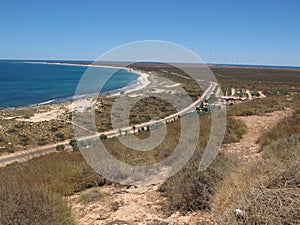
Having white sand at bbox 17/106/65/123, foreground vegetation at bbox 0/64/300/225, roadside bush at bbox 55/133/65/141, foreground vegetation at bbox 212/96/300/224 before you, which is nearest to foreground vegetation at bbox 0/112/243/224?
foreground vegetation at bbox 0/64/300/225

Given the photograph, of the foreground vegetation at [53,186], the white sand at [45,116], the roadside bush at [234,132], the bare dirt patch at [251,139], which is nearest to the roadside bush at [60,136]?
the white sand at [45,116]

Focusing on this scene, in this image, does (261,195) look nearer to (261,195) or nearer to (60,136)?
(261,195)

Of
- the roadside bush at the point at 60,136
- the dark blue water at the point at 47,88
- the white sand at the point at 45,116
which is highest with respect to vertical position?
the dark blue water at the point at 47,88

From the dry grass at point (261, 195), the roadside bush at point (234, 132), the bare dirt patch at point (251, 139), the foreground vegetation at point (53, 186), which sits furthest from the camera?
the roadside bush at point (234, 132)

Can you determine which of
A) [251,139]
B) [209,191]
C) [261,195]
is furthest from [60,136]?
[261,195]

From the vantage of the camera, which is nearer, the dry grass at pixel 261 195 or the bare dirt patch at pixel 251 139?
the dry grass at pixel 261 195

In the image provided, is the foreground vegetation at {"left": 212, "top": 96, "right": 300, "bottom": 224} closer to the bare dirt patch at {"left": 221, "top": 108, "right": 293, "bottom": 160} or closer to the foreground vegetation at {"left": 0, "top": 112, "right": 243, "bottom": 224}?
the foreground vegetation at {"left": 0, "top": 112, "right": 243, "bottom": 224}

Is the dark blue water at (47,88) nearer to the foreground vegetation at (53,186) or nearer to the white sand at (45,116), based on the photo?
the foreground vegetation at (53,186)

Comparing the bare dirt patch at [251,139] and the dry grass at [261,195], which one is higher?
the dry grass at [261,195]

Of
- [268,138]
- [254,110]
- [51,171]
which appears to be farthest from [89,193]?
[254,110]

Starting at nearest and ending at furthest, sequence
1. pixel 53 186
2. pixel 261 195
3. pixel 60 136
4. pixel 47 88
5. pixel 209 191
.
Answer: pixel 261 195 < pixel 209 191 < pixel 53 186 < pixel 60 136 < pixel 47 88

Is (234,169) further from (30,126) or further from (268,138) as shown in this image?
(30,126)

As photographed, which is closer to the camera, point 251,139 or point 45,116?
point 251,139

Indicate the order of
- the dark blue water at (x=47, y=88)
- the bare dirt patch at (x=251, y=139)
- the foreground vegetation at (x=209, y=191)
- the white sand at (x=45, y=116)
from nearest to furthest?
the foreground vegetation at (x=209, y=191) < the bare dirt patch at (x=251, y=139) < the white sand at (x=45, y=116) < the dark blue water at (x=47, y=88)
